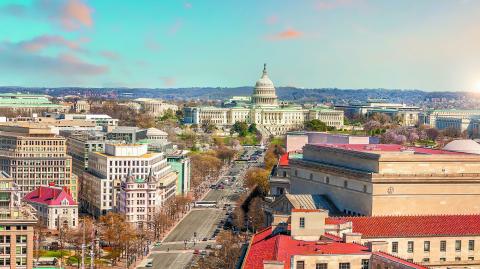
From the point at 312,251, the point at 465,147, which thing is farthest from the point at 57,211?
the point at 312,251

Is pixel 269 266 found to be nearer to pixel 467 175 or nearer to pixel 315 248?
pixel 315 248

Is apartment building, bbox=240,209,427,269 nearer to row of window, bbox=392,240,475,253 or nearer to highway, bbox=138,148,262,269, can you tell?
row of window, bbox=392,240,475,253

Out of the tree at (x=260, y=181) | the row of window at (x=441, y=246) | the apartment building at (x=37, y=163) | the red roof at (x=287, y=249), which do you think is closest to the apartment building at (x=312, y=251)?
the red roof at (x=287, y=249)

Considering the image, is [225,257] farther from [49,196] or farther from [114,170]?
[114,170]

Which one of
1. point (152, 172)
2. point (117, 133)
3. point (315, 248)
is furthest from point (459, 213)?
point (117, 133)

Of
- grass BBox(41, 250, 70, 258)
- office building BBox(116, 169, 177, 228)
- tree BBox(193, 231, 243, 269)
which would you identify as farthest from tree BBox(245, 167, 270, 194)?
grass BBox(41, 250, 70, 258)

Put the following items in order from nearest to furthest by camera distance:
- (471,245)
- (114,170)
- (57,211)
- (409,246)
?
(409,246)
(471,245)
(57,211)
(114,170)

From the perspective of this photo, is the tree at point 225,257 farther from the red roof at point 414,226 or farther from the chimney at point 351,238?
the chimney at point 351,238
